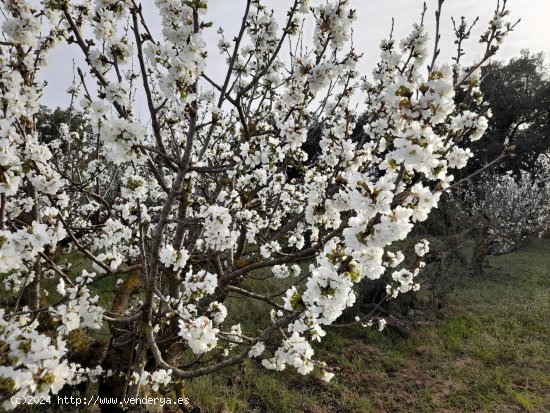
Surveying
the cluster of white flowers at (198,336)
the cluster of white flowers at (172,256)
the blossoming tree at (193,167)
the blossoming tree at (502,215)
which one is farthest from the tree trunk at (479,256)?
the cluster of white flowers at (198,336)

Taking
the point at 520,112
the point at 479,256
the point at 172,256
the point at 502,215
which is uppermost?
the point at 520,112

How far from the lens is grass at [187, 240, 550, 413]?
527 centimetres

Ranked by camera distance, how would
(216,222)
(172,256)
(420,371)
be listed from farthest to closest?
(420,371)
(172,256)
(216,222)

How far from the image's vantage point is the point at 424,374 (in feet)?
20.2

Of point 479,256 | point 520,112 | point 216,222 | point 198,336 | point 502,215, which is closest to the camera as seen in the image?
point 198,336

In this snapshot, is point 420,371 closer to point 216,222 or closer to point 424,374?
point 424,374

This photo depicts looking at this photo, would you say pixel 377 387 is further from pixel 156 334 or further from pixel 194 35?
pixel 194 35

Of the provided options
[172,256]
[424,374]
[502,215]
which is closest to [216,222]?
[172,256]

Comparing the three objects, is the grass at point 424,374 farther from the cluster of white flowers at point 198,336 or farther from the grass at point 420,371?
the cluster of white flowers at point 198,336

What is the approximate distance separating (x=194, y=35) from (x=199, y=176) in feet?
11.5

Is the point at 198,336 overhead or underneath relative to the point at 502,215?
underneath

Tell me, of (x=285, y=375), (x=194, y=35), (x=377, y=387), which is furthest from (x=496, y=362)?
(x=194, y=35)

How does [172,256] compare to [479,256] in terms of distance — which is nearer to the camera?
[172,256]

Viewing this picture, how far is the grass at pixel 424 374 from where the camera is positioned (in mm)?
5266
